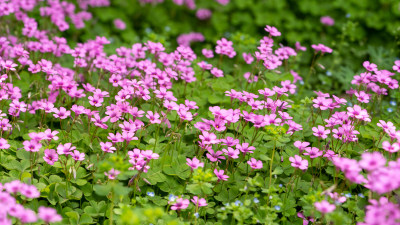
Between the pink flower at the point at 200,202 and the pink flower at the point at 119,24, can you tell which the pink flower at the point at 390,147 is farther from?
the pink flower at the point at 119,24

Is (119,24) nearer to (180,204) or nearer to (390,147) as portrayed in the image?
(180,204)

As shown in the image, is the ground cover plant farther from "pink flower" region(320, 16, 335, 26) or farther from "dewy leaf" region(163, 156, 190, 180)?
"pink flower" region(320, 16, 335, 26)

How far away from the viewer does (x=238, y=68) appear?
4918mm

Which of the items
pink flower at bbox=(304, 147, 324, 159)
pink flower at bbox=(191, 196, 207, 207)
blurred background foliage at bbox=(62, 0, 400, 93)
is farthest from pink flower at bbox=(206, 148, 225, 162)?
blurred background foliage at bbox=(62, 0, 400, 93)

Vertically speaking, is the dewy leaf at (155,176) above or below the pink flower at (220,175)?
below

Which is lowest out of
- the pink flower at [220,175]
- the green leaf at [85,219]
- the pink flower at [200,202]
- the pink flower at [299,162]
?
the green leaf at [85,219]

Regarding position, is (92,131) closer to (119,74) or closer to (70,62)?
(119,74)

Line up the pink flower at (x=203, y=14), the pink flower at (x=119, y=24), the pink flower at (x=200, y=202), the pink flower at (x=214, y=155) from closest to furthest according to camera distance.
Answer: the pink flower at (x=200, y=202) < the pink flower at (x=214, y=155) < the pink flower at (x=119, y=24) < the pink flower at (x=203, y=14)

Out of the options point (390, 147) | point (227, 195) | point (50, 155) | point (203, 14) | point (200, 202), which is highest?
point (390, 147)

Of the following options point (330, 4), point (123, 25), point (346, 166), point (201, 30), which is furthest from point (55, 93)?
point (330, 4)

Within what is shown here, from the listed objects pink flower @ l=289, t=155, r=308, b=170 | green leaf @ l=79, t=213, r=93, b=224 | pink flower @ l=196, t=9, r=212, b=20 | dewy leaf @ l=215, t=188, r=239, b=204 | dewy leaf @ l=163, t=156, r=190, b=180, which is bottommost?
pink flower @ l=196, t=9, r=212, b=20

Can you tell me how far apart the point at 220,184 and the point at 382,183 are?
1379 millimetres

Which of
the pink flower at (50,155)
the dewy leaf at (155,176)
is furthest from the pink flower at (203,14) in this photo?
the pink flower at (50,155)

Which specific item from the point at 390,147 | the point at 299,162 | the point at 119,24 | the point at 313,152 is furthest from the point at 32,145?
the point at 119,24
